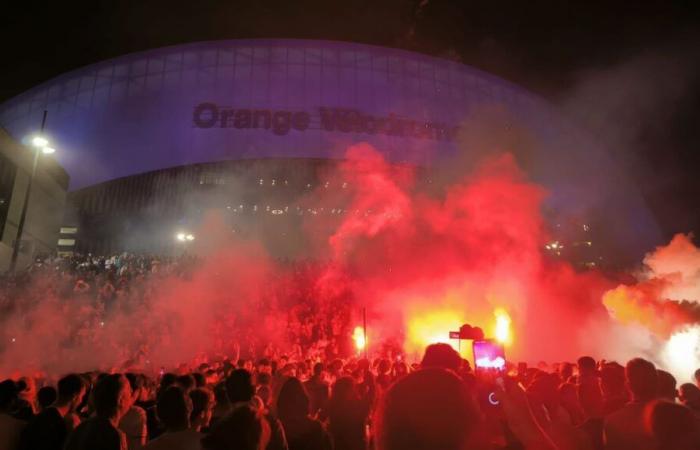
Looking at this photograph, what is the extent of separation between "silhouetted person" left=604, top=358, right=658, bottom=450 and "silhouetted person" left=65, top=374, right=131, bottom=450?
311 centimetres

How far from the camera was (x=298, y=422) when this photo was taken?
331cm

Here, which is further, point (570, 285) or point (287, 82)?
point (287, 82)

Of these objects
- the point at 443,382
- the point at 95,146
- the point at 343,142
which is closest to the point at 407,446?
the point at 443,382

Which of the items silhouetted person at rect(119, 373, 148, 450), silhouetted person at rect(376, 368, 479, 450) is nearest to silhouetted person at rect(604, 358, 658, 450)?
silhouetted person at rect(376, 368, 479, 450)

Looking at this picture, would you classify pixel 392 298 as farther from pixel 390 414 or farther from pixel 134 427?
pixel 390 414

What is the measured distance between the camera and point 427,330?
19.3 meters

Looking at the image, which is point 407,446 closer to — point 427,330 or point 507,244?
point 427,330

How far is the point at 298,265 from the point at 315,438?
21.1 m

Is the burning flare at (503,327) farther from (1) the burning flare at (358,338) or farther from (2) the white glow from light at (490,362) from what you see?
(2) the white glow from light at (490,362)

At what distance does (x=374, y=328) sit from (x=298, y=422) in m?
16.9

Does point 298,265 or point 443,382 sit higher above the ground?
point 298,265

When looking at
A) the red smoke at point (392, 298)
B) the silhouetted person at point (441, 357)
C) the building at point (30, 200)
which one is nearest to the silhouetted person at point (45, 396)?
the silhouetted person at point (441, 357)

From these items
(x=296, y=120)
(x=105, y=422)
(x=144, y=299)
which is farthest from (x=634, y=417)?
(x=296, y=120)

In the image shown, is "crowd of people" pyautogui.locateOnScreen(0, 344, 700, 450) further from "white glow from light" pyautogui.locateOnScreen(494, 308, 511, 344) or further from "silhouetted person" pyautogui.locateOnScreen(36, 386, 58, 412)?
"white glow from light" pyautogui.locateOnScreen(494, 308, 511, 344)
